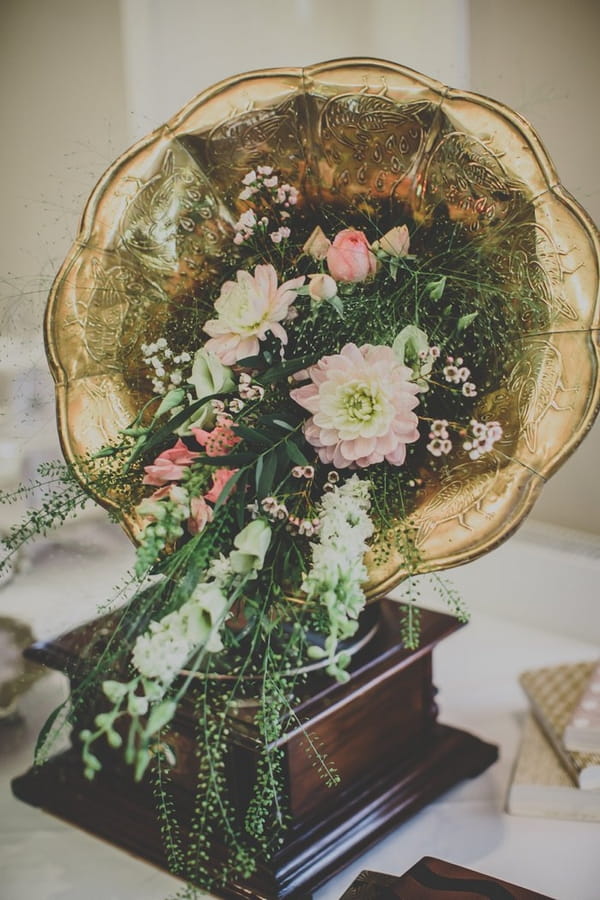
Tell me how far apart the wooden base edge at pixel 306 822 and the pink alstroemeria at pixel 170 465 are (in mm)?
413

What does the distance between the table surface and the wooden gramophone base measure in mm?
26

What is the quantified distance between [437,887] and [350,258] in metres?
0.63

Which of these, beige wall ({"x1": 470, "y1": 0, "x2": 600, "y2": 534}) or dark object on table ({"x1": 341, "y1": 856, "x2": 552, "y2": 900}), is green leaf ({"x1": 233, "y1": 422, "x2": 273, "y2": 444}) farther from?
beige wall ({"x1": 470, "y1": 0, "x2": 600, "y2": 534})

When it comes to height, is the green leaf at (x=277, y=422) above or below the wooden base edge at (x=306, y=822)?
above

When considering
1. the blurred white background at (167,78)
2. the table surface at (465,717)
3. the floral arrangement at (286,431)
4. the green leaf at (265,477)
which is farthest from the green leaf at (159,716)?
the blurred white background at (167,78)

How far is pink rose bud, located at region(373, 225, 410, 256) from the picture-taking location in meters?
0.97

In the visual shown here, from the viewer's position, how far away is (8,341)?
1.26 metres

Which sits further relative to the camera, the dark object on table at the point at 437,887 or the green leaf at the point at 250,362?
the green leaf at the point at 250,362

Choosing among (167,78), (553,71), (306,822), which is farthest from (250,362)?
(167,78)

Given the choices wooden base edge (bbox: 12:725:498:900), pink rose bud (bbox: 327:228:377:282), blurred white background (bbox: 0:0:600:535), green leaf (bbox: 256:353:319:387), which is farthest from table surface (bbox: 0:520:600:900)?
pink rose bud (bbox: 327:228:377:282)

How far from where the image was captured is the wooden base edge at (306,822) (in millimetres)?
974

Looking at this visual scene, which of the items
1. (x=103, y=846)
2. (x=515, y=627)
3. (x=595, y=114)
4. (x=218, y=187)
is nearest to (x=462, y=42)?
(x=595, y=114)

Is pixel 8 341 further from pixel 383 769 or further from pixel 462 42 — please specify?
pixel 462 42

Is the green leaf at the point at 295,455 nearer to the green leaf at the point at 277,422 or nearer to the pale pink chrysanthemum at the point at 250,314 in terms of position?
the green leaf at the point at 277,422
